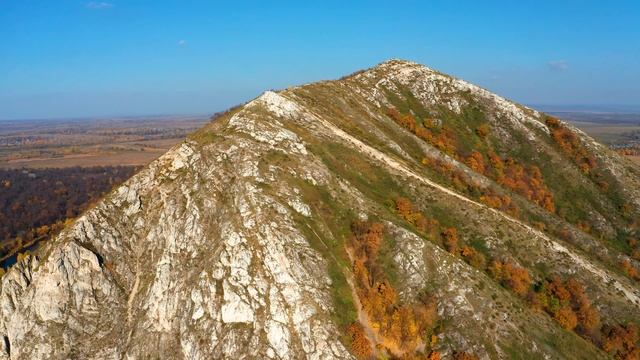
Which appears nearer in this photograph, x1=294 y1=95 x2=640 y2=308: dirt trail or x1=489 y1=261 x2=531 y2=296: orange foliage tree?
x1=489 y1=261 x2=531 y2=296: orange foliage tree

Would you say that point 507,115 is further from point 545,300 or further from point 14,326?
point 14,326

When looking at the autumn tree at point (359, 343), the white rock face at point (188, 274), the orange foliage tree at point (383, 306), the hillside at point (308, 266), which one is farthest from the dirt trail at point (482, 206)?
the autumn tree at point (359, 343)

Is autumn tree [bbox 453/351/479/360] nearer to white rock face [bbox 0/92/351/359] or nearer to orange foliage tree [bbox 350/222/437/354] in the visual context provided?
orange foliage tree [bbox 350/222/437/354]

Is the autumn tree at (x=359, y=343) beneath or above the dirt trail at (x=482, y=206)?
beneath

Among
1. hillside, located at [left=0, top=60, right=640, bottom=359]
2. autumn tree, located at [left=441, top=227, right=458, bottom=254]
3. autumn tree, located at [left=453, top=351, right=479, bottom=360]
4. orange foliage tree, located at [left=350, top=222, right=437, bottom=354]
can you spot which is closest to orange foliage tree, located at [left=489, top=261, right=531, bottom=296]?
hillside, located at [left=0, top=60, right=640, bottom=359]

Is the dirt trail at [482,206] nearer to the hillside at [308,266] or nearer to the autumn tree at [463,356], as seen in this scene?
the hillside at [308,266]

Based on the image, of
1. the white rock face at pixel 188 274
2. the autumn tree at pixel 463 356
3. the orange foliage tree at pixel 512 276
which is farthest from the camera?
the orange foliage tree at pixel 512 276
